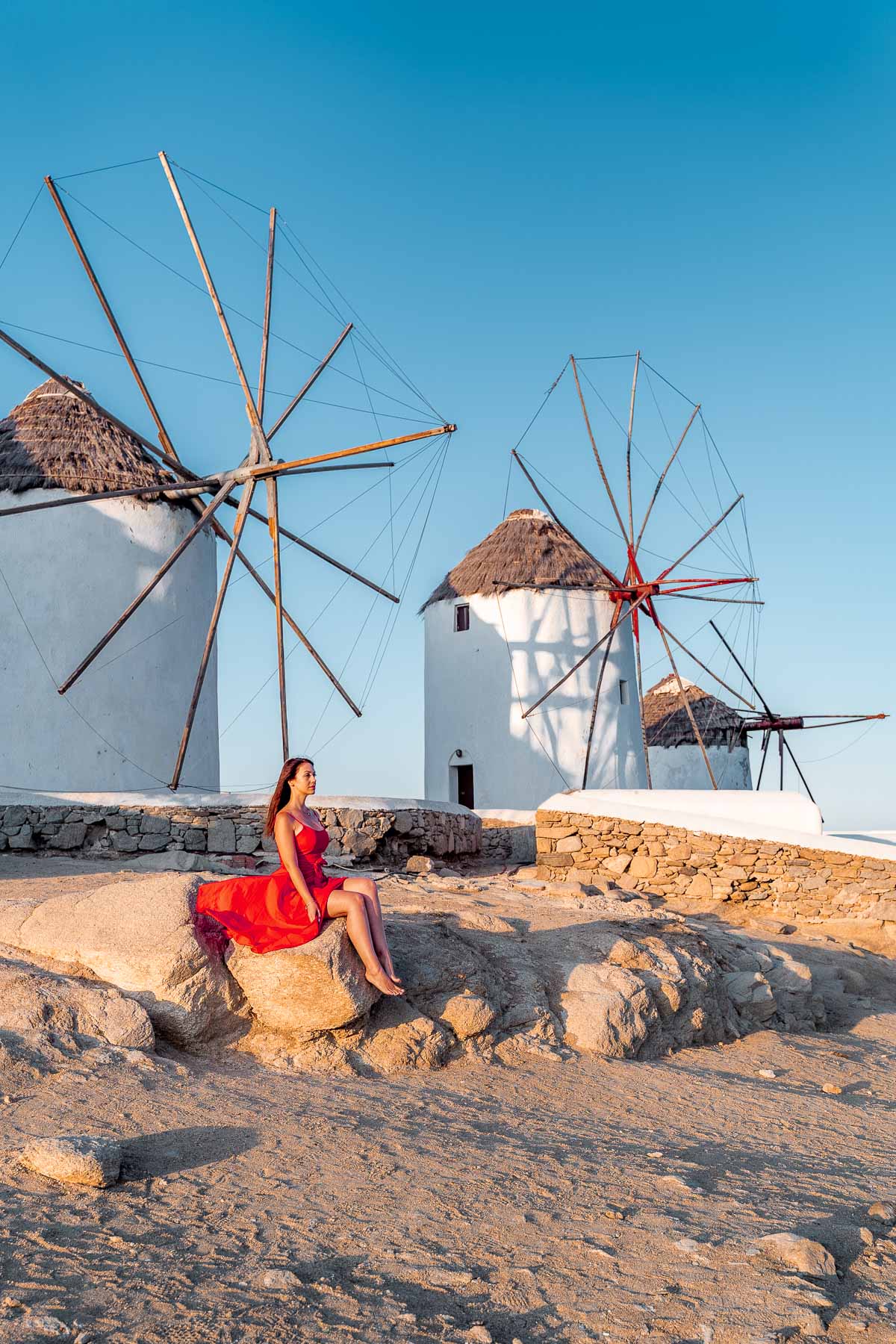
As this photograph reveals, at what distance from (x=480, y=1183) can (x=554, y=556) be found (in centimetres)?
1711

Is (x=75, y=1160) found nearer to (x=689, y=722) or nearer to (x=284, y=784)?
(x=284, y=784)

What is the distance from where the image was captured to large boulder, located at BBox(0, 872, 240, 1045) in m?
4.82

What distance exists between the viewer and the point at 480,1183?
369cm

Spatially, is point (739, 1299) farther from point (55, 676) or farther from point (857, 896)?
point (55, 676)

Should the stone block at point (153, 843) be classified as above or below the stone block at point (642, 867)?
above

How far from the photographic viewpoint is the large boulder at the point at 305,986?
4.87m

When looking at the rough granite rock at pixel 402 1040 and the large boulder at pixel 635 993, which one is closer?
the rough granite rock at pixel 402 1040

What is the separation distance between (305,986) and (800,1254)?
2429 mm

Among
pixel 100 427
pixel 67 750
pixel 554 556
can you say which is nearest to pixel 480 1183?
pixel 67 750

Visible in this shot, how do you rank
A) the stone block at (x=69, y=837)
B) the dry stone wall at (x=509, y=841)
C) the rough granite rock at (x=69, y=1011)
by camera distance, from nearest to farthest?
the rough granite rock at (x=69, y=1011), the stone block at (x=69, y=837), the dry stone wall at (x=509, y=841)

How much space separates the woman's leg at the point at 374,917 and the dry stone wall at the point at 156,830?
6.57 meters

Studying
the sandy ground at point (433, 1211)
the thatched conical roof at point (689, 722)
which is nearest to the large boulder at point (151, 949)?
the sandy ground at point (433, 1211)

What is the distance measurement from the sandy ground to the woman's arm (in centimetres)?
75

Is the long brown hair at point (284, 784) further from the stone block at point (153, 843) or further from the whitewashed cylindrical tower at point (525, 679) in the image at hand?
the whitewashed cylindrical tower at point (525, 679)
